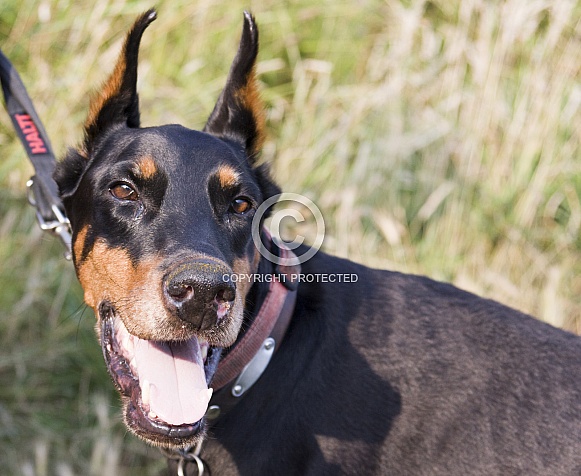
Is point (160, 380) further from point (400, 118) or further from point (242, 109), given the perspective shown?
point (400, 118)

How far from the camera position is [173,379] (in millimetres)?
2590

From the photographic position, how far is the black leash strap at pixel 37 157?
10.5 feet

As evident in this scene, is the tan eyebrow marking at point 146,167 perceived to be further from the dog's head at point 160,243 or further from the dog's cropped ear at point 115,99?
the dog's cropped ear at point 115,99

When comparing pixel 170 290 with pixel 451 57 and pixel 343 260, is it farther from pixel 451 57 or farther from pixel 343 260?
pixel 451 57

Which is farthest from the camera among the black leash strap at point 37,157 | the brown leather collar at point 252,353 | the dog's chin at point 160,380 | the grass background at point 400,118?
the grass background at point 400,118

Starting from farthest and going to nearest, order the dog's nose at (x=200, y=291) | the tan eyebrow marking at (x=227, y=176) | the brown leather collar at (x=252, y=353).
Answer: the tan eyebrow marking at (x=227, y=176) < the brown leather collar at (x=252, y=353) < the dog's nose at (x=200, y=291)

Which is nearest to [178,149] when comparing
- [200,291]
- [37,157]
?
[200,291]

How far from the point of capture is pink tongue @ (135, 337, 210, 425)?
8.19 ft

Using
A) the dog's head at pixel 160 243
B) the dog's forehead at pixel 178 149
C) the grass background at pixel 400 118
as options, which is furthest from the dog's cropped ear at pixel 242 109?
the grass background at pixel 400 118

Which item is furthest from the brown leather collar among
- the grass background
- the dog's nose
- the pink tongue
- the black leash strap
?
the grass background

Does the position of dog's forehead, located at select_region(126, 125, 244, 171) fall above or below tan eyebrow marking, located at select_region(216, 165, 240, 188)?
above

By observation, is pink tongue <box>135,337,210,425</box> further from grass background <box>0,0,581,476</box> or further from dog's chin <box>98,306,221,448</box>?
grass background <box>0,0,581,476</box>

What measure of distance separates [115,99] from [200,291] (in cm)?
111

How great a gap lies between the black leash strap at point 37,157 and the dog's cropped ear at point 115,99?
28 centimetres
